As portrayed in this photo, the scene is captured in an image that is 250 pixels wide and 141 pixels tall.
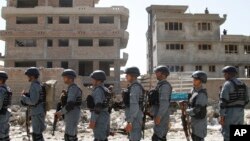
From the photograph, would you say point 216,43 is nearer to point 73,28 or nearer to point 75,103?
point 73,28

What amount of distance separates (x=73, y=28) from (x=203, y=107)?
33819mm

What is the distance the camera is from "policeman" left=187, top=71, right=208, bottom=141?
26.4 ft

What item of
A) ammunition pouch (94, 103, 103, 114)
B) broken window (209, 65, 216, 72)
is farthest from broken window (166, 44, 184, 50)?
ammunition pouch (94, 103, 103, 114)

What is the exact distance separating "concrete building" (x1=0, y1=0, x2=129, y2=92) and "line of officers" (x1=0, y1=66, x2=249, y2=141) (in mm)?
31488

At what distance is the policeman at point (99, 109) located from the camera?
8.23 metres

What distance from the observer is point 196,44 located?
42031 mm

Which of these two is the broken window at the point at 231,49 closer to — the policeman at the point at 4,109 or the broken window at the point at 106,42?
the broken window at the point at 106,42

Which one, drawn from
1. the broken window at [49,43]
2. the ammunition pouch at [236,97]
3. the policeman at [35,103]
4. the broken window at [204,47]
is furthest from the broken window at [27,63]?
the ammunition pouch at [236,97]

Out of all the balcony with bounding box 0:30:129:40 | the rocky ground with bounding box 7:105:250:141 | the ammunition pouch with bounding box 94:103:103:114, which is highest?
the balcony with bounding box 0:30:129:40

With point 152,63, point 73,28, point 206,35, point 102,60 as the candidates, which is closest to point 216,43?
point 206,35

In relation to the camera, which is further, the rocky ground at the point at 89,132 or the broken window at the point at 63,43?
the broken window at the point at 63,43

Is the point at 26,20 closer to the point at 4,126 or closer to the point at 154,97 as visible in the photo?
the point at 4,126

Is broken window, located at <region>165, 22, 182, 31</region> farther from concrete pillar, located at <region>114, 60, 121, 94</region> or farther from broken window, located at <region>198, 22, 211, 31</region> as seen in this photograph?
concrete pillar, located at <region>114, 60, 121, 94</region>

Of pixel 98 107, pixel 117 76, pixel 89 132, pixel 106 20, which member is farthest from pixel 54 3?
pixel 98 107
